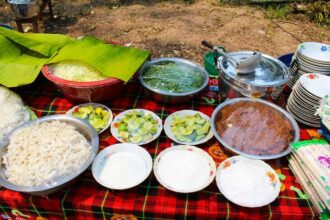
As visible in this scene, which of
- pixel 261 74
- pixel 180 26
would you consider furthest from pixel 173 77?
pixel 180 26

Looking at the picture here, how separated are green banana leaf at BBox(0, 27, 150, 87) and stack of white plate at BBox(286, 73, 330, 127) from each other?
114 cm

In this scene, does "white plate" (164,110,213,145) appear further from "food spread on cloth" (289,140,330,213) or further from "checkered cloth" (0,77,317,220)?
"food spread on cloth" (289,140,330,213)

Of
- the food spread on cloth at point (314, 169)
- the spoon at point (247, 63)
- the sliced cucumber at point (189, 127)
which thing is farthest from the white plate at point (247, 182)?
the spoon at point (247, 63)

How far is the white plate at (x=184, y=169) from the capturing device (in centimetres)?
162

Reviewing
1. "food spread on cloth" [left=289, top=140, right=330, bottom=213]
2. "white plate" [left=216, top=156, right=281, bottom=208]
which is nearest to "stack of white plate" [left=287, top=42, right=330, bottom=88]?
"food spread on cloth" [left=289, top=140, right=330, bottom=213]

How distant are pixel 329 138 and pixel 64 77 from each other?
5.95 ft

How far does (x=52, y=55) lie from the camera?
2.28 meters

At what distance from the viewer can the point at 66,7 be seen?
707 centimetres

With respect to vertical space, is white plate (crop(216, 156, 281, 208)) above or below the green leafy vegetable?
below

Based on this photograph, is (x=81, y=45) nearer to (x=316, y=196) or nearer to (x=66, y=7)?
(x=316, y=196)

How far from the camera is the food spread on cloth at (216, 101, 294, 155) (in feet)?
5.88

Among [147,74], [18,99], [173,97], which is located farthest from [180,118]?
[18,99]

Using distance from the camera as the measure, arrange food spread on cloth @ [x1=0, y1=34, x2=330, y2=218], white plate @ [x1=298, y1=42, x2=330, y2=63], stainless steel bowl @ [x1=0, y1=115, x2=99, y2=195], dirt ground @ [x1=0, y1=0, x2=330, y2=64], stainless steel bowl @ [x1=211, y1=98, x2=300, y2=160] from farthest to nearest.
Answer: dirt ground @ [x1=0, y1=0, x2=330, y2=64], white plate @ [x1=298, y1=42, x2=330, y2=63], stainless steel bowl @ [x1=211, y1=98, x2=300, y2=160], food spread on cloth @ [x1=0, y1=34, x2=330, y2=218], stainless steel bowl @ [x1=0, y1=115, x2=99, y2=195]

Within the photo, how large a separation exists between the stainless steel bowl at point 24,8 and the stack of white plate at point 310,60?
4.35m
